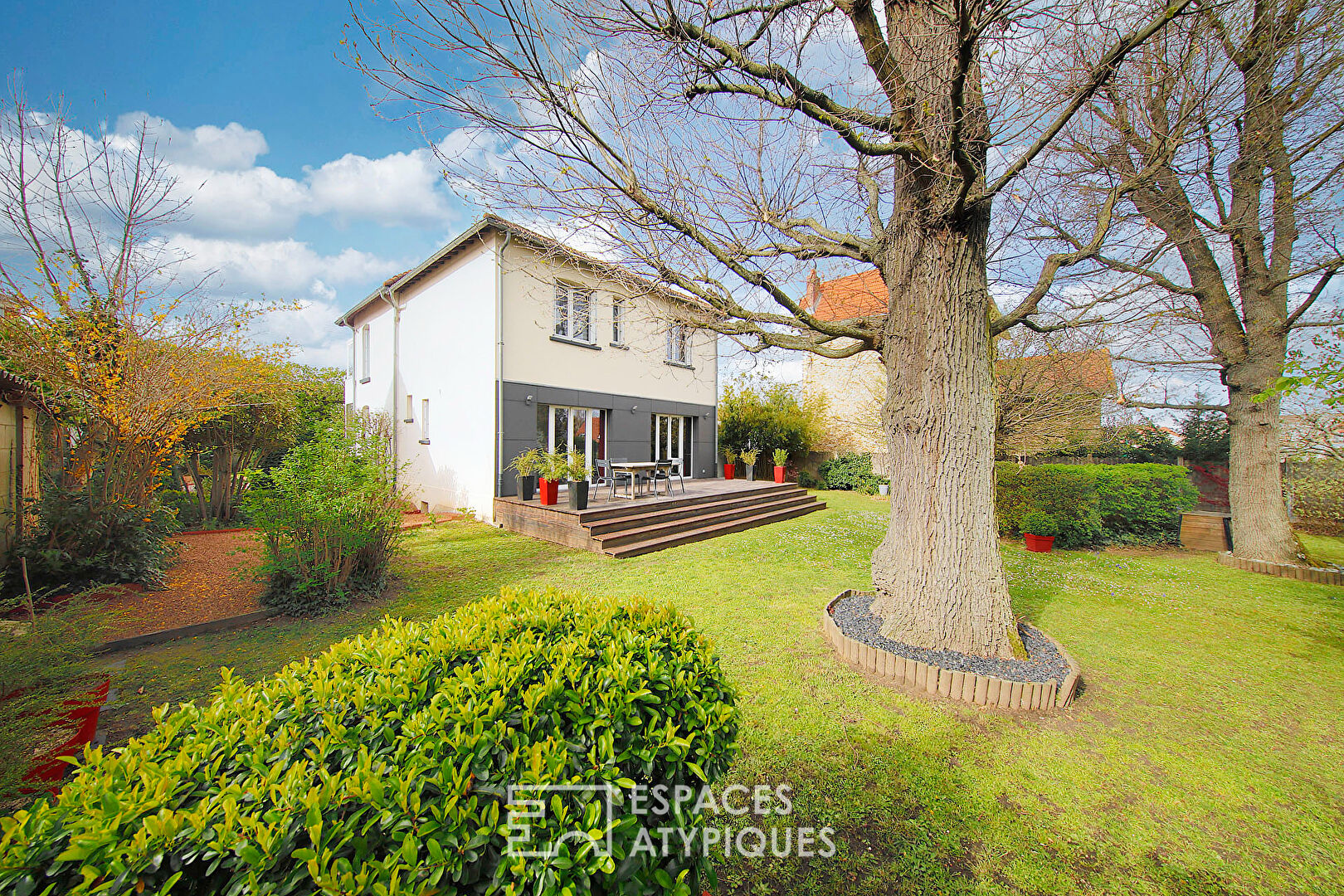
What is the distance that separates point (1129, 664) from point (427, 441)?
44.2 ft

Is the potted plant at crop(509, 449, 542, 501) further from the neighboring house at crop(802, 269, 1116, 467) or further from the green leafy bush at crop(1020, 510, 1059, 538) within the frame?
the green leafy bush at crop(1020, 510, 1059, 538)

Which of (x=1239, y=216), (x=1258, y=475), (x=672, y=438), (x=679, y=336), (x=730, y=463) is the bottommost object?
(x=1258, y=475)

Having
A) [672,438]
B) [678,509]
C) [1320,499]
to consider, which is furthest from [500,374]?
[1320,499]

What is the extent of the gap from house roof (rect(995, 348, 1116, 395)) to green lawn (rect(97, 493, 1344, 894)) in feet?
16.1

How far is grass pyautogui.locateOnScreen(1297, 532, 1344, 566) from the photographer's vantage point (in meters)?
8.15

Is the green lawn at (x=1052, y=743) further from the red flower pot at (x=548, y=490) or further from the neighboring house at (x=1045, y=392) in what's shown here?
the neighboring house at (x=1045, y=392)

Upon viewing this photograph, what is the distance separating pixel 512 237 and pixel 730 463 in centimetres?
993

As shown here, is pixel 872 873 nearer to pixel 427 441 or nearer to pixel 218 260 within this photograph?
pixel 218 260

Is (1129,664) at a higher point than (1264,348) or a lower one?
lower

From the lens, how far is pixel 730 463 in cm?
1664

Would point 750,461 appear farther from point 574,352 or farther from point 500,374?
point 500,374

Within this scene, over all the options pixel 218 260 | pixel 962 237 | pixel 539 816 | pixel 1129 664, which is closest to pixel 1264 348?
pixel 1129 664

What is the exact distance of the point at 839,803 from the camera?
261 cm

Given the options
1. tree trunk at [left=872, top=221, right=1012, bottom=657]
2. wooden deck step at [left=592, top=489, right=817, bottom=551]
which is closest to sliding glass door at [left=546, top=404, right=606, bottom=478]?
wooden deck step at [left=592, top=489, right=817, bottom=551]
